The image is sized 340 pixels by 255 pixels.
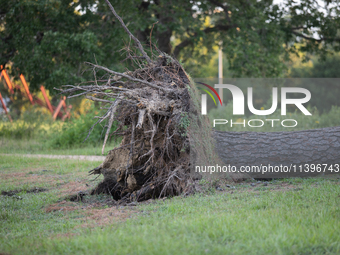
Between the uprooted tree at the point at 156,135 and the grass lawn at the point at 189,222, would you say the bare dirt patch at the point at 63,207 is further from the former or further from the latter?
the uprooted tree at the point at 156,135

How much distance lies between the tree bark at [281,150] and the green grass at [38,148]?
19.3ft

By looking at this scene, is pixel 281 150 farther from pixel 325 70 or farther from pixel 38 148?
pixel 325 70

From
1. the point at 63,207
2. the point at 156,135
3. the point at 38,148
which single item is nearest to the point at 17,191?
the point at 63,207

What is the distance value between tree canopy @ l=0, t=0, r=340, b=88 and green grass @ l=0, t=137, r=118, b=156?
8.01 feet

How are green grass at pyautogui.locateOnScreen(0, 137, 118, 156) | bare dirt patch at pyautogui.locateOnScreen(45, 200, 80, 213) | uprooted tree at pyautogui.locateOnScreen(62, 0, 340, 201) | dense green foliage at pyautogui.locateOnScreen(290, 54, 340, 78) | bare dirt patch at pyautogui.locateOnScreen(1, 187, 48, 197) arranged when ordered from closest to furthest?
bare dirt patch at pyautogui.locateOnScreen(45, 200, 80, 213) → uprooted tree at pyautogui.locateOnScreen(62, 0, 340, 201) → bare dirt patch at pyautogui.locateOnScreen(1, 187, 48, 197) → green grass at pyautogui.locateOnScreen(0, 137, 118, 156) → dense green foliage at pyautogui.locateOnScreen(290, 54, 340, 78)

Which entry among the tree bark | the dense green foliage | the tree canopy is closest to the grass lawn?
the tree bark

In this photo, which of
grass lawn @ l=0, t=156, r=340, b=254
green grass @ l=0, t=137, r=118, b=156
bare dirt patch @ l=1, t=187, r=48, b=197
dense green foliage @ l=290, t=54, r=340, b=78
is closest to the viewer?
grass lawn @ l=0, t=156, r=340, b=254

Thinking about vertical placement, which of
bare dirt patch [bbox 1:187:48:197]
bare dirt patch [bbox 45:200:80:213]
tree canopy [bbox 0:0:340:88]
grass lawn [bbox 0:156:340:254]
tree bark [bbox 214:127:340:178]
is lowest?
bare dirt patch [bbox 1:187:48:197]

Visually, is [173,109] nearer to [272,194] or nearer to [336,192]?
[272,194]

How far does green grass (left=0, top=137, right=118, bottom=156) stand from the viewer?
38.7ft

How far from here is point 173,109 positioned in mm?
5500

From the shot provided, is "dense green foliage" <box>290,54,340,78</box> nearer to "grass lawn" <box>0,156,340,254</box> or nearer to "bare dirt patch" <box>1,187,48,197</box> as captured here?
"grass lawn" <box>0,156,340,254</box>

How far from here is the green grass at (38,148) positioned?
38.7ft

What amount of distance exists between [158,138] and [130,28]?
24.1 feet
